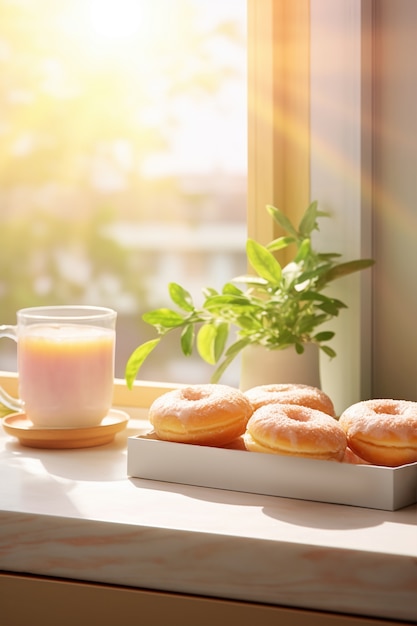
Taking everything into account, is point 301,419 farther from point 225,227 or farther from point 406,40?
point 225,227

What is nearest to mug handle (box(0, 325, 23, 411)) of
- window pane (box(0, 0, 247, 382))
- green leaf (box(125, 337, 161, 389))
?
green leaf (box(125, 337, 161, 389))

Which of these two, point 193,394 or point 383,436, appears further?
point 193,394

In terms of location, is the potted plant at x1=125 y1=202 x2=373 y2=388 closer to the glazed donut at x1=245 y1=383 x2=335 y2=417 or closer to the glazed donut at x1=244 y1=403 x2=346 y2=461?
the glazed donut at x1=245 y1=383 x2=335 y2=417

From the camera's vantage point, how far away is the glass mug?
1172mm

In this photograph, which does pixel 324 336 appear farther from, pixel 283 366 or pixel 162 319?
pixel 162 319

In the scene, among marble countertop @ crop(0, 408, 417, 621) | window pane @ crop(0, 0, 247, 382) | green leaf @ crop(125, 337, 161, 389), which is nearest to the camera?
marble countertop @ crop(0, 408, 417, 621)

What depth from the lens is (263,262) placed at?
48.5 inches

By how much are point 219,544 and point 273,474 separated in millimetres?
144

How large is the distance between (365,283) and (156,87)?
148 cm

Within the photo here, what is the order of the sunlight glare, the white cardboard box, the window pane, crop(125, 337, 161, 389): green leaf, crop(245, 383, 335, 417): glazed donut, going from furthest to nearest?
the window pane, the sunlight glare, crop(125, 337, 161, 389): green leaf, crop(245, 383, 335, 417): glazed donut, the white cardboard box

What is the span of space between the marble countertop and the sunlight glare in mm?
1557

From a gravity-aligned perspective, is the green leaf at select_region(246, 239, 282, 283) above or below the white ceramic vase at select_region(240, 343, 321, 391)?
above

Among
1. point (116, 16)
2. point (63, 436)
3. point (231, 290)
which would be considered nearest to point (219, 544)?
point (63, 436)

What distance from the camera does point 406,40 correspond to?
4.06 feet
